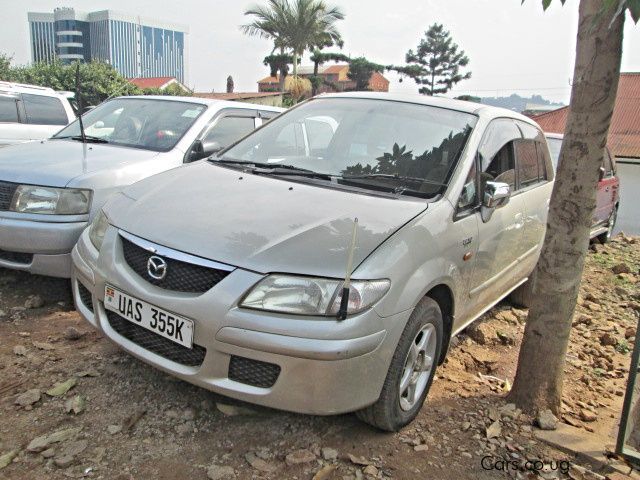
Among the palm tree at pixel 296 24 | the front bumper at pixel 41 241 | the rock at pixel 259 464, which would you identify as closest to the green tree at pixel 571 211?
the rock at pixel 259 464

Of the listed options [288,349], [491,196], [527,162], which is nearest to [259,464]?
[288,349]

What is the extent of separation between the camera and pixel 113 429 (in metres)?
2.59

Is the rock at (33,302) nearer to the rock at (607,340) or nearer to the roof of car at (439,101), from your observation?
the roof of car at (439,101)

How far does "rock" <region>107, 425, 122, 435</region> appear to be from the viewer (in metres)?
2.57

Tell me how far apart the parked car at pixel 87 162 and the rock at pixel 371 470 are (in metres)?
2.58

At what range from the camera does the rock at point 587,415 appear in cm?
322

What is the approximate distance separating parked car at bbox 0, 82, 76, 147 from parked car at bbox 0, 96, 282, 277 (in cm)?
306

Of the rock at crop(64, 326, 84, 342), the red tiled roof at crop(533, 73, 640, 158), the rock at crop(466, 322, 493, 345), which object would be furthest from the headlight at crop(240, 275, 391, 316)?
the red tiled roof at crop(533, 73, 640, 158)

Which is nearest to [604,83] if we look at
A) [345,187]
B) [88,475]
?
[345,187]

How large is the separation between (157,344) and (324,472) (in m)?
0.97

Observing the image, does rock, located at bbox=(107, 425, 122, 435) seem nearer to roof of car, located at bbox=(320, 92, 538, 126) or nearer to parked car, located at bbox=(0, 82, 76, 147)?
roof of car, located at bbox=(320, 92, 538, 126)

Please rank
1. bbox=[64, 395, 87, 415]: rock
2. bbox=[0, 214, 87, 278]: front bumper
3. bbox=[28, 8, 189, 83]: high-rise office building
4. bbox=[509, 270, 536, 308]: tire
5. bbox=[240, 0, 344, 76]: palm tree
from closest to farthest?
bbox=[64, 395, 87, 415]: rock, bbox=[0, 214, 87, 278]: front bumper, bbox=[509, 270, 536, 308]: tire, bbox=[240, 0, 344, 76]: palm tree, bbox=[28, 8, 189, 83]: high-rise office building

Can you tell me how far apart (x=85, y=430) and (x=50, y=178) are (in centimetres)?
207

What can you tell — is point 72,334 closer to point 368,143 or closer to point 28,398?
point 28,398
